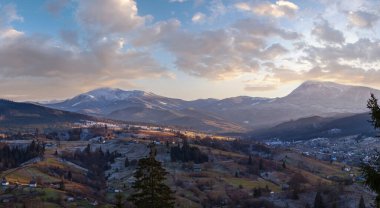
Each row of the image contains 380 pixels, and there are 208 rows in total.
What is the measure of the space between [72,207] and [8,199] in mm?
29104

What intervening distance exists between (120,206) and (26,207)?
163 m

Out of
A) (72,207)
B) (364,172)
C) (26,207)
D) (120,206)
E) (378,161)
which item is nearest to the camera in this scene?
(364,172)

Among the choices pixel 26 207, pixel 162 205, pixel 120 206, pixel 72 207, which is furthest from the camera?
pixel 72 207

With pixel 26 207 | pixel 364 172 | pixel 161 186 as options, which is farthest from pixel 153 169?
pixel 26 207

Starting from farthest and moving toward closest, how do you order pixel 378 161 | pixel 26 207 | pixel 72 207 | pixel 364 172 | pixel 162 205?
pixel 72 207
pixel 26 207
pixel 162 205
pixel 378 161
pixel 364 172

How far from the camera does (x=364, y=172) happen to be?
26.8 m

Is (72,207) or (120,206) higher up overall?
(120,206)

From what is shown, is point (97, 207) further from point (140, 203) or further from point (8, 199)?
point (140, 203)

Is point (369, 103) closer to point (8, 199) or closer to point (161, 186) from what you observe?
point (161, 186)

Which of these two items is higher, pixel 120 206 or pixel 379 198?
pixel 379 198

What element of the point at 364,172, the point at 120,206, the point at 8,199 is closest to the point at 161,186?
the point at 120,206

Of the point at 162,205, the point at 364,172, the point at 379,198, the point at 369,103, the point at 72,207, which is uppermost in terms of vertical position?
the point at 369,103

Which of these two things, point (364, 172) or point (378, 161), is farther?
point (378, 161)

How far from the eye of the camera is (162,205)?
39.6m
